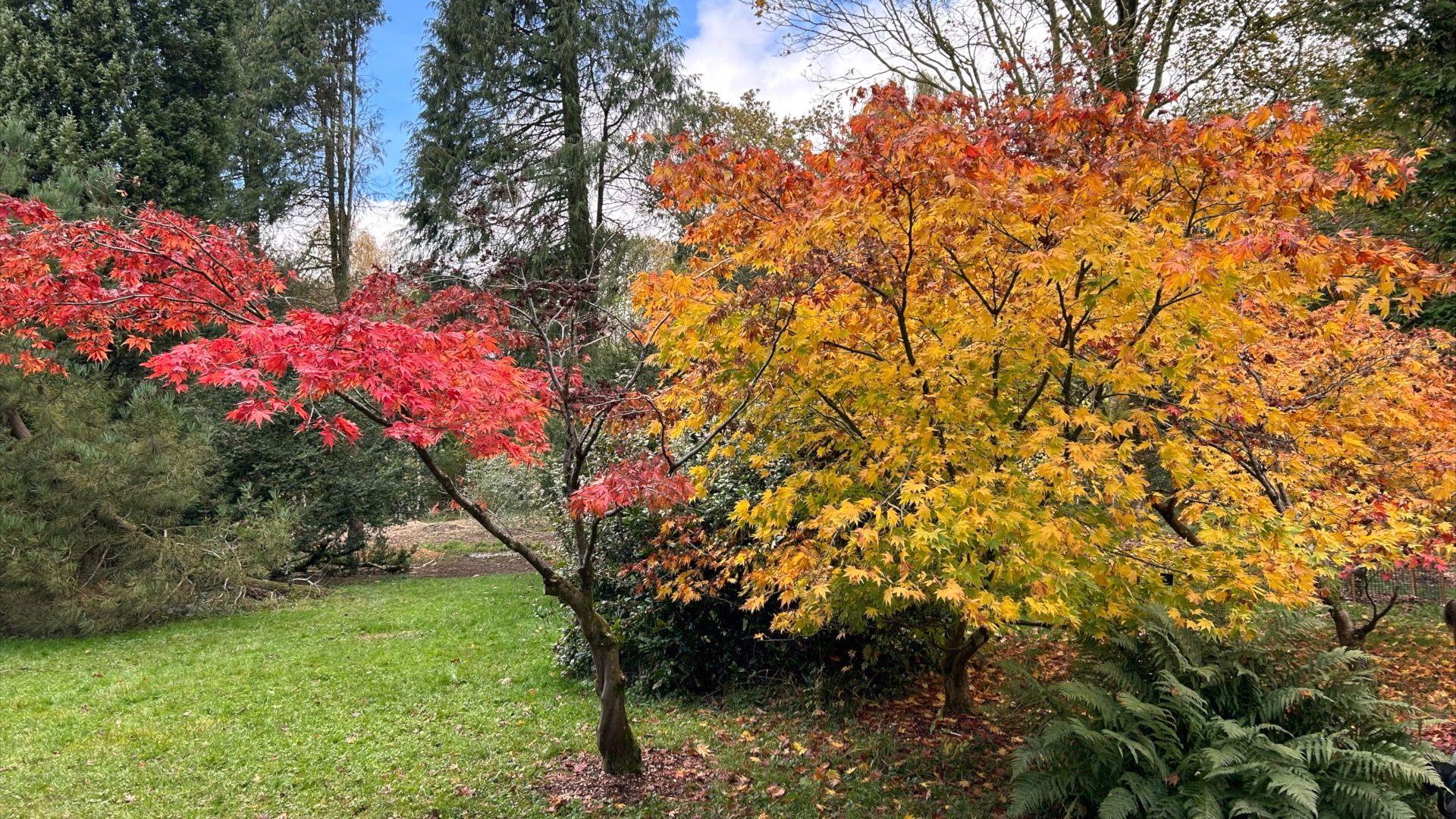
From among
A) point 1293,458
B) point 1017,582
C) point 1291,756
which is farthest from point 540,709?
point 1293,458

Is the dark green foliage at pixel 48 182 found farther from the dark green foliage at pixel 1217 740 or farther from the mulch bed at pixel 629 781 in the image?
the dark green foliage at pixel 1217 740

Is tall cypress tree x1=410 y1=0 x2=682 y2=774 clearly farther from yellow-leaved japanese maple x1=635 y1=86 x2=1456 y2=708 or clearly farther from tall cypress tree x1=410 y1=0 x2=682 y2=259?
yellow-leaved japanese maple x1=635 y1=86 x2=1456 y2=708

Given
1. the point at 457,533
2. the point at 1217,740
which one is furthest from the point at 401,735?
the point at 457,533

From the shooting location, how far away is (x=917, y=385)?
4.32 metres

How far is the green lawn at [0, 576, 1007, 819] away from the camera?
4895 millimetres

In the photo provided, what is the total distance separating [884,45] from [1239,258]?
36.3 feet

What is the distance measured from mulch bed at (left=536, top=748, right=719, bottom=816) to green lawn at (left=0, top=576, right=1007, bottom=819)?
0.38 ft

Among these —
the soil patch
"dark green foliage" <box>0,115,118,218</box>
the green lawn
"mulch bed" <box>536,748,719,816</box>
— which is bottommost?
the soil patch

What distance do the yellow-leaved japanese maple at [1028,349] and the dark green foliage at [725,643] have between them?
1.73 m

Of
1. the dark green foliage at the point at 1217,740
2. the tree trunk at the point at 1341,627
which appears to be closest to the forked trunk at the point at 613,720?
the dark green foliage at the point at 1217,740

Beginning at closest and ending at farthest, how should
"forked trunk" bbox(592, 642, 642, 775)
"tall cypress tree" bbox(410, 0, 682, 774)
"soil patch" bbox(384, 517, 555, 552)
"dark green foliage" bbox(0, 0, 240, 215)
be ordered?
"forked trunk" bbox(592, 642, 642, 775)
"dark green foliage" bbox(0, 0, 240, 215)
"tall cypress tree" bbox(410, 0, 682, 774)
"soil patch" bbox(384, 517, 555, 552)

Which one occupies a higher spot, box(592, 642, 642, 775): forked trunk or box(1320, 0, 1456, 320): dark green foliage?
box(1320, 0, 1456, 320): dark green foliage

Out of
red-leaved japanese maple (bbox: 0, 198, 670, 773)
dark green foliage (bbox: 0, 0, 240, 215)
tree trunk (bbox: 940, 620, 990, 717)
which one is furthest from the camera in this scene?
dark green foliage (bbox: 0, 0, 240, 215)

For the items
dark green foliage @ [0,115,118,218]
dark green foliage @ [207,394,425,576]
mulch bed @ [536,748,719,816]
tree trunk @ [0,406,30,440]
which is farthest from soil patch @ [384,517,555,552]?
mulch bed @ [536,748,719,816]
